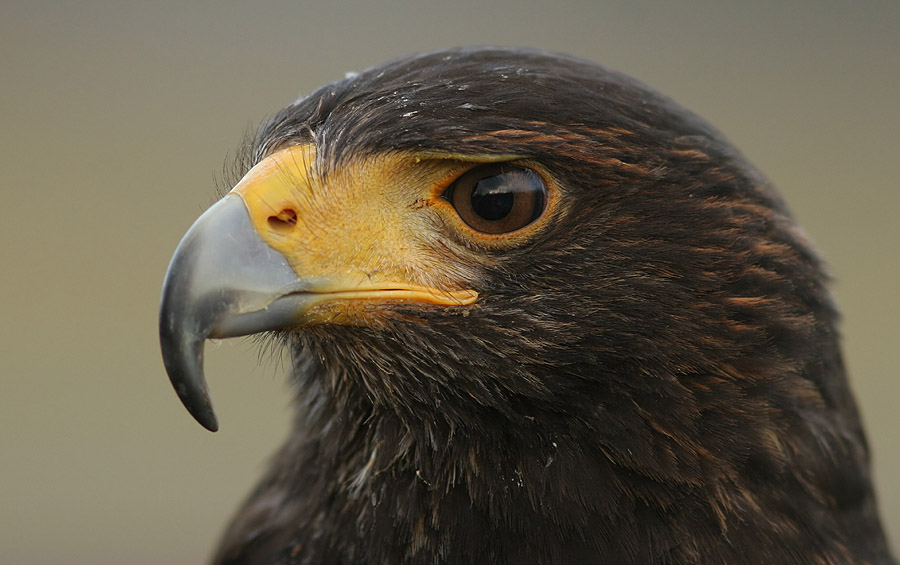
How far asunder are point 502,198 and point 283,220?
0.51 metres

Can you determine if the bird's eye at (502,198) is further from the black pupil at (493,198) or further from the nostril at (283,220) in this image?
the nostril at (283,220)

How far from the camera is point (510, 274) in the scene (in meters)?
2.40

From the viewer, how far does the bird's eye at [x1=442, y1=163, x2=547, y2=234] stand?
2393 millimetres

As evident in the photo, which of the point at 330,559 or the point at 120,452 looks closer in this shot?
the point at 330,559

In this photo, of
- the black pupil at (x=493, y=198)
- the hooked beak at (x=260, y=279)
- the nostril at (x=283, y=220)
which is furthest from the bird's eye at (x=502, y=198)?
the nostril at (x=283, y=220)

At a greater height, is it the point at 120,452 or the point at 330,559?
the point at 330,559

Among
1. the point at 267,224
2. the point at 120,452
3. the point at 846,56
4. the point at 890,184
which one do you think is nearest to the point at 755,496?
the point at 267,224

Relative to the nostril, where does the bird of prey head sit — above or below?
below

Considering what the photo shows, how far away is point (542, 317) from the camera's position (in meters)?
2.40

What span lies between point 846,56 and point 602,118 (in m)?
12.3

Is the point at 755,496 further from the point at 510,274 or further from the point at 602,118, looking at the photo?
the point at 602,118

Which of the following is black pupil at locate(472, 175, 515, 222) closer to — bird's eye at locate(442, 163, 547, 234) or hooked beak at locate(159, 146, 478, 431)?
bird's eye at locate(442, 163, 547, 234)

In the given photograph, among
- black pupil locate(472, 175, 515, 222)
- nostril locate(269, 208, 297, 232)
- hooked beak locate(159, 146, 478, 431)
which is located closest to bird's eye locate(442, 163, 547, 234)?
black pupil locate(472, 175, 515, 222)

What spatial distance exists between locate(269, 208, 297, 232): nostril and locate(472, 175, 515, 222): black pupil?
0.42 meters
